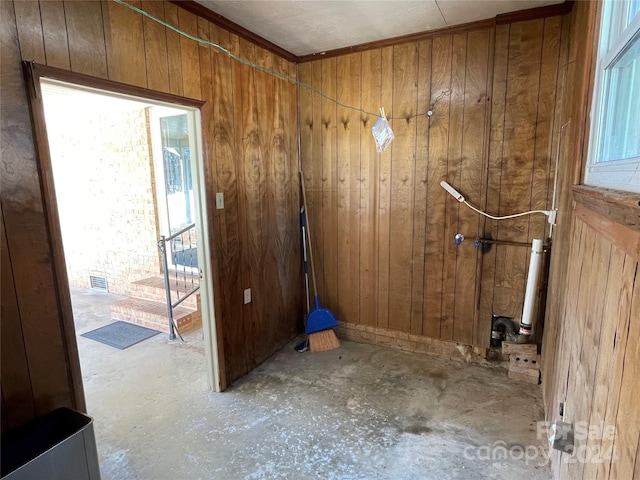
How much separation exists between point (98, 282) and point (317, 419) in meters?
3.90

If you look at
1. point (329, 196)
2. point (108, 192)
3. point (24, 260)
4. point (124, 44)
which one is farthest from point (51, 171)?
point (108, 192)

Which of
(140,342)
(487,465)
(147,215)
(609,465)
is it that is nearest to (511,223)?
(487,465)

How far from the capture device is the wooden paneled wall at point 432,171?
2.46 metres

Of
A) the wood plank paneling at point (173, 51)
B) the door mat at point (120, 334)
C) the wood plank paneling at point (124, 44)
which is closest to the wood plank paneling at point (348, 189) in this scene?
the wood plank paneling at point (173, 51)

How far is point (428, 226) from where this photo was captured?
2.86m

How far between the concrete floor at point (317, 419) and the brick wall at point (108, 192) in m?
1.58

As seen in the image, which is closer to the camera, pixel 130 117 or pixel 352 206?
pixel 352 206

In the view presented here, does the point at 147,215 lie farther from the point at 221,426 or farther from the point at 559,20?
the point at 559,20

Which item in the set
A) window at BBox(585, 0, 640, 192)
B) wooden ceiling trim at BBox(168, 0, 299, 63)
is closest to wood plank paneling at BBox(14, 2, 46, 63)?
wooden ceiling trim at BBox(168, 0, 299, 63)

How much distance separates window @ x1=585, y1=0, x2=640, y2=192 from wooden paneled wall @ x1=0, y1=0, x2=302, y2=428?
1997 millimetres

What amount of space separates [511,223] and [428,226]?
1.89 feet

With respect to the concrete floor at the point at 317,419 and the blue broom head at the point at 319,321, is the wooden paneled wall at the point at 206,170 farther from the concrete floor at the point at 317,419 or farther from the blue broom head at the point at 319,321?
the concrete floor at the point at 317,419

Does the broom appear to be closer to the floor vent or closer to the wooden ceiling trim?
the wooden ceiling trim

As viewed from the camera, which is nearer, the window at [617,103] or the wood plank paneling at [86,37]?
the window at [617,103]
